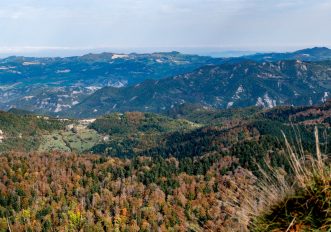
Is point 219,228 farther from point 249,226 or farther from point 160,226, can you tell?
point 160,226

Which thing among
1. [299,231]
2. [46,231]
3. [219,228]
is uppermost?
[299,231]

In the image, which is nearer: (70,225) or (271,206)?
(271,206)

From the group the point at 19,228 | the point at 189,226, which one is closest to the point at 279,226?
the point at 189,226

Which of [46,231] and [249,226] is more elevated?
[249,226]

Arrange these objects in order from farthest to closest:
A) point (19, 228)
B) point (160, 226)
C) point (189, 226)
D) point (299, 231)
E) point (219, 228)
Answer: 1. point (160, 226)
2. point (19, 228)
3. point (219, 228)
4. point (189, 226)
5. point (299, 231)

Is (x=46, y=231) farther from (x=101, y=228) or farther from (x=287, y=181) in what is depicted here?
(x=287, y=181)

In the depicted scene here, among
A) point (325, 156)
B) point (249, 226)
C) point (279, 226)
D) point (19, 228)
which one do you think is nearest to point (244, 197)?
point (249, 226)

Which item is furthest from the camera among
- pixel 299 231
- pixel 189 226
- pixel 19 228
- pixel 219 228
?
pixel 19 228
